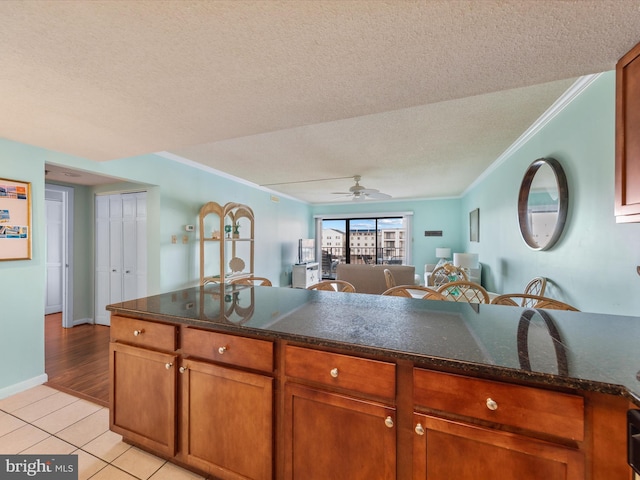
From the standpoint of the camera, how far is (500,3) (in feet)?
2.96

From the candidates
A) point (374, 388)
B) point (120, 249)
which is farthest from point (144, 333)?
point (120, 249)

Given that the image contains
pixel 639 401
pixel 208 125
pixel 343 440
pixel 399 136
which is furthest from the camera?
pixel 399 136

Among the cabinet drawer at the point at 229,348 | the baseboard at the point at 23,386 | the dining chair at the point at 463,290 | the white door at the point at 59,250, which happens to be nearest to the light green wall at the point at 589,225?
the dining chair at the point at 463,290

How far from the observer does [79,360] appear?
282cm

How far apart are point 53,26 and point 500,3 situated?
65.4 inches

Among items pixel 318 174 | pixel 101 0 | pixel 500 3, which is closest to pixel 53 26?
pixel 101 0

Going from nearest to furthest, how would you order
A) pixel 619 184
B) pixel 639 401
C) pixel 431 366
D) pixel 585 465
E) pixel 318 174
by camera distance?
A: pixel 639 401
pixel 585 465
pixel 431 366
pixel 619 184
pixel 318 174

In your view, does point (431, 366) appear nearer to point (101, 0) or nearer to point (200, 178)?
point (101, 0)

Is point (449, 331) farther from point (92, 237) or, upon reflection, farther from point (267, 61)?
point (92, 237)

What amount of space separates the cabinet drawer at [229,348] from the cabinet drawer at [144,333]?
0.09m

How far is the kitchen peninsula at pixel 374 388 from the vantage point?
2.49 ft

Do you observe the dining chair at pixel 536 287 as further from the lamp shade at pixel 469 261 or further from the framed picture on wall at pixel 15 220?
the framed picture on wall at pixel 15 220

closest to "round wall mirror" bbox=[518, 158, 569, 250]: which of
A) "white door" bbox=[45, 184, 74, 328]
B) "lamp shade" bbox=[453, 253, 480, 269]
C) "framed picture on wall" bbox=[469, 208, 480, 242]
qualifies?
"lamp shade" bbox=[453, 253, 480, 269]

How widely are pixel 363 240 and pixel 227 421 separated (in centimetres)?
688
